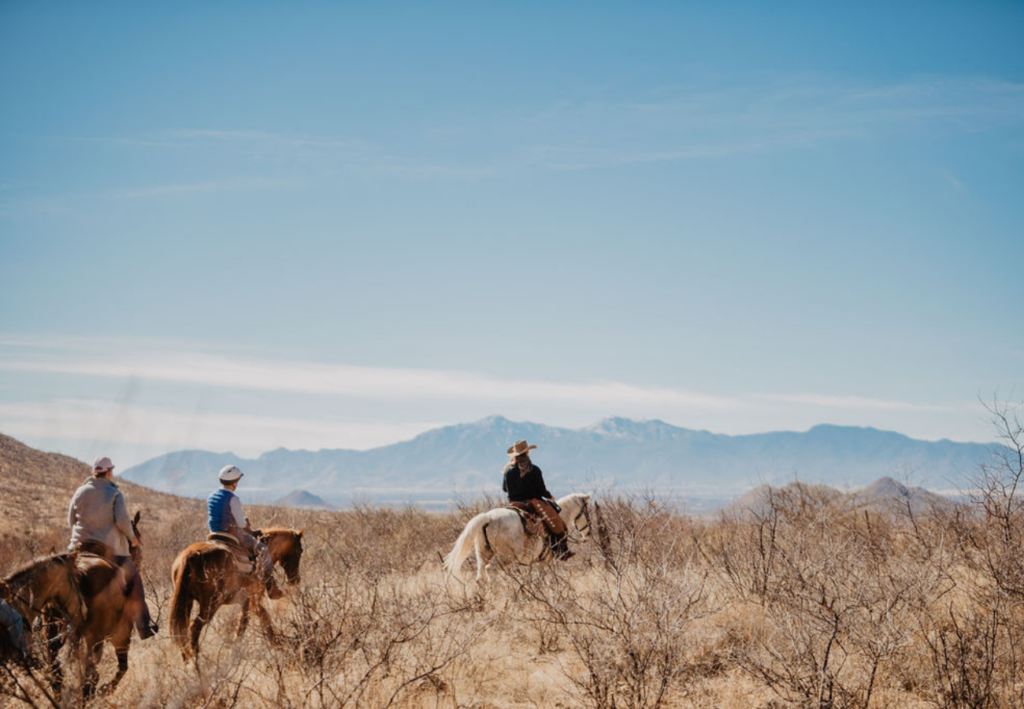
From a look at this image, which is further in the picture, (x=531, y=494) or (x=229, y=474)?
(x=531, y=494)

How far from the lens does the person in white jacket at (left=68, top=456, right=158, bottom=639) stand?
7773 millimetres

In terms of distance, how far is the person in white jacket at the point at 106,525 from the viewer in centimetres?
777

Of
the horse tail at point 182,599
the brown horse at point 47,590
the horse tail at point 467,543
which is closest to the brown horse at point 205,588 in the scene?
the horse tail at point 182,599

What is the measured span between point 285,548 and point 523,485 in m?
3.86

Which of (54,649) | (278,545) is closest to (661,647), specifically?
(54,649)

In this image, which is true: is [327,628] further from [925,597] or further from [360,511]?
[360,511]

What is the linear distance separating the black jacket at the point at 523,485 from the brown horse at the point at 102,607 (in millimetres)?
6091

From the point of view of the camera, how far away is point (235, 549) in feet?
28.1

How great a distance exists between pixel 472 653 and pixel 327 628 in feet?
7.46

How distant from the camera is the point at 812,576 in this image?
7645mm

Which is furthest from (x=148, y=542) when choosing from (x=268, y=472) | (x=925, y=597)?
(x=925, y=597)

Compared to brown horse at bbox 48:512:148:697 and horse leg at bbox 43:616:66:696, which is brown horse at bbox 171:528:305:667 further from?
horse leg at bbox 43:616:66:696

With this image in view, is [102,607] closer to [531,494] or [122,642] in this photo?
[122,642]

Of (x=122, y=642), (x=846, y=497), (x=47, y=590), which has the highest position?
(x=846, y=497)
